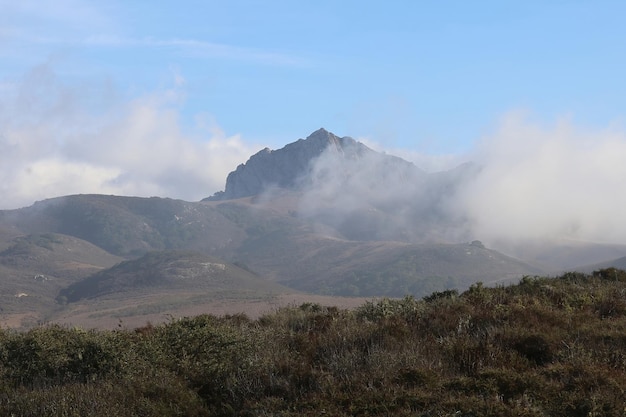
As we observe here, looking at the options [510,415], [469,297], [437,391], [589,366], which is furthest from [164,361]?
[469,297]

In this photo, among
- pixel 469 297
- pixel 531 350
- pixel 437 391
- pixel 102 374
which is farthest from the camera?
pixel 469 297

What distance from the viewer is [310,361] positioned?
11.0 m

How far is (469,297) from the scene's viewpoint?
16844 millimetres

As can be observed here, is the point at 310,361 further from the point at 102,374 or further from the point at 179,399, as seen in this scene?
the point at 102,374

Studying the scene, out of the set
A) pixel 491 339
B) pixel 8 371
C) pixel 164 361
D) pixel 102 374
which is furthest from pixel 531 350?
pixel 8 371

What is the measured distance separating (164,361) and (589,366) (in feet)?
23.6

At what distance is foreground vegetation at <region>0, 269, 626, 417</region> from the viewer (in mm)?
8414

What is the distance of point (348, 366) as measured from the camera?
10125 mm

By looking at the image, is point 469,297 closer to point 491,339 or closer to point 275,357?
point 491,339

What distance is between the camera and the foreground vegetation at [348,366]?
841 centimetres

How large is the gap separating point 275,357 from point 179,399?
1946 mm

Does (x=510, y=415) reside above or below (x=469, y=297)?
below

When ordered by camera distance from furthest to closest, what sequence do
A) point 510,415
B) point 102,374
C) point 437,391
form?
point 102,374 → point 437,391 → point 510,415

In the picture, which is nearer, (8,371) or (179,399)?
Answer: (179,399)
